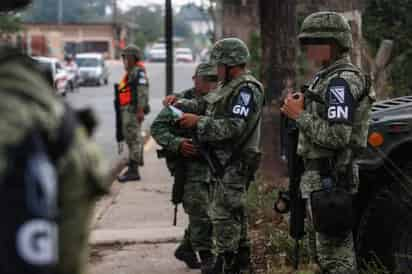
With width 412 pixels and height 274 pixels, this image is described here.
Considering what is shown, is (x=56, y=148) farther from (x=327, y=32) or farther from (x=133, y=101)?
(x=133, y=101)

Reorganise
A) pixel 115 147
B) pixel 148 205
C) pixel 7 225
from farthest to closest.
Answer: pixel 115 147, pixel 148 205, pixel 7 225

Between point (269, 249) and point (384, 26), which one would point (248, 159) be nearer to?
point (269, 249)

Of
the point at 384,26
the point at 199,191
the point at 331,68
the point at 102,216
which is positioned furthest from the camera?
the point at 384,26

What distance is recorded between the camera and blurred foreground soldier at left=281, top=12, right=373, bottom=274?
175 inches

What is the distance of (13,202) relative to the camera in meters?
1.72

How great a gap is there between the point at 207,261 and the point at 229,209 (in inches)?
28.0

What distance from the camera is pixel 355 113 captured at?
14.9 ft

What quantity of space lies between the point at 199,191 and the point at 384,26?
849cm

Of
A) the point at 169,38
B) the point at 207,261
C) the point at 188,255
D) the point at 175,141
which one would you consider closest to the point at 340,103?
the point at 175,141

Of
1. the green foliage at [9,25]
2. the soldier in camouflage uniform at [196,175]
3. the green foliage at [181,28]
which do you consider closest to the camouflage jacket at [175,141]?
the soldier in camouflage uniform at [196,175]

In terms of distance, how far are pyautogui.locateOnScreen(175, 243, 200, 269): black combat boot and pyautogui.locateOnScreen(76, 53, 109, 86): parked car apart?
35.8 metres

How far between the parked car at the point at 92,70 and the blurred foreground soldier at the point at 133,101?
31052mm

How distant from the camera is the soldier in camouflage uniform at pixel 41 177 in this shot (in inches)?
67.7

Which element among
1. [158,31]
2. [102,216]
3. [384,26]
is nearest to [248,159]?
[102,216]
